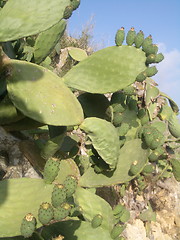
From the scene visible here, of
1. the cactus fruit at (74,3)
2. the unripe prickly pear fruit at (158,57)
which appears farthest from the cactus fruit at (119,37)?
the cactus fruit at (74,3)

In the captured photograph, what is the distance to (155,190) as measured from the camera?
4.06m

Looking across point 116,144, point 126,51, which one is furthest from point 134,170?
point 126,51

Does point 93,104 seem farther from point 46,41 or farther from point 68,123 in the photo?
point 68,123

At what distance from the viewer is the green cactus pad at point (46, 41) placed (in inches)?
74.3

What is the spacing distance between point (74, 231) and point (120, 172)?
45cm

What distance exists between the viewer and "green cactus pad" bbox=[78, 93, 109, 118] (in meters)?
1.98

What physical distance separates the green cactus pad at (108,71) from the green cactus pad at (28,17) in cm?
51

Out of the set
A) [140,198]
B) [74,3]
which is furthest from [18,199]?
[140,198]

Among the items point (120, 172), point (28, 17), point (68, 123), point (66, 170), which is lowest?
point (66, 170)

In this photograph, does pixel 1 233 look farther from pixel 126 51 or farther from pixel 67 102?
pixel 126 51

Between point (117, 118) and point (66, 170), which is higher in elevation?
point (117, 118)

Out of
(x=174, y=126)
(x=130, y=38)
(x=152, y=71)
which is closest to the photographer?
(x=130, y=38)

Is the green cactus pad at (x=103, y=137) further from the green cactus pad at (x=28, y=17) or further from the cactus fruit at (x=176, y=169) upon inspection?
the cactus fruit at (x=176, y=169)

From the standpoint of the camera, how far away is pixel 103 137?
1620mm
